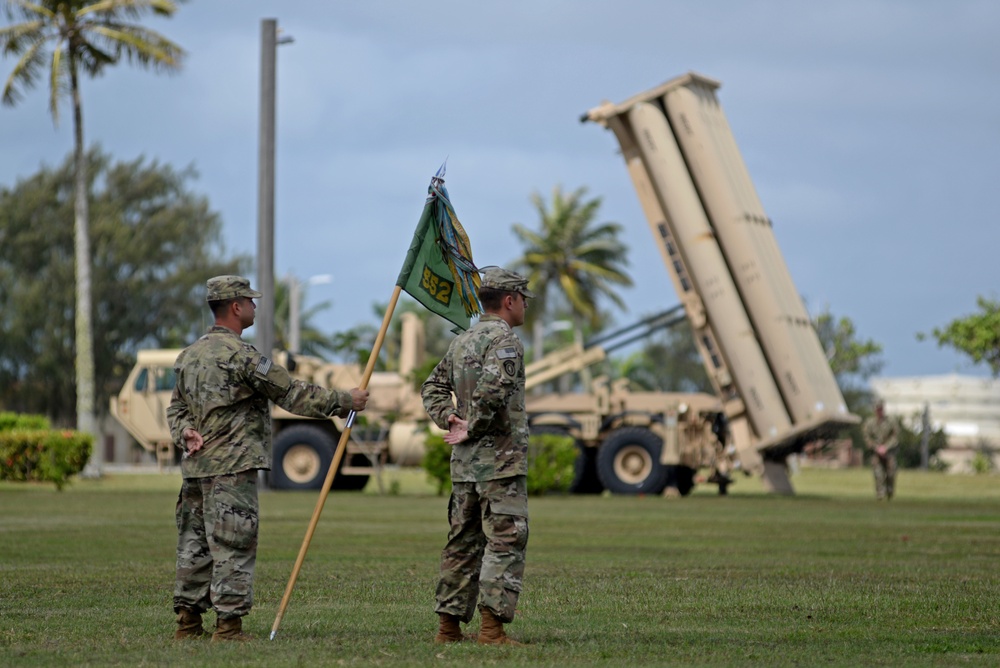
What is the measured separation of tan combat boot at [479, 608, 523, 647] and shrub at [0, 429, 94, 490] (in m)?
23.1

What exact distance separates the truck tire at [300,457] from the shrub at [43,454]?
3.56 m

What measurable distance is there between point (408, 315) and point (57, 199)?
127 feet

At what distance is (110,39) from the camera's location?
40688 mm

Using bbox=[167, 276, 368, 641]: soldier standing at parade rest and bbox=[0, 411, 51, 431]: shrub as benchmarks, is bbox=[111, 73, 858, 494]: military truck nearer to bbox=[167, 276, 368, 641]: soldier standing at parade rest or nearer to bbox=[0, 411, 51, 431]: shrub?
bbox=[0, 411, 51, 431]: shrub

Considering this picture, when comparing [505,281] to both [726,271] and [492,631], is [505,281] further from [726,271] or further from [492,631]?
[726,271]

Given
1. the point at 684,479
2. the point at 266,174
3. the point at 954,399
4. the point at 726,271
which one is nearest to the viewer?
the point at 726,271

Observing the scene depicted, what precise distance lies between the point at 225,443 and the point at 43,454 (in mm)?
23095

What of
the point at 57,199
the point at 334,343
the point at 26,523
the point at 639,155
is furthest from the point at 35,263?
the point at 26,523

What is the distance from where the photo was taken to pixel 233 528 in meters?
7.79

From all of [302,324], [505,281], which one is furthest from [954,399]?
[505,281]

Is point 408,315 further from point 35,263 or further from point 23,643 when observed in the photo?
point 35,263

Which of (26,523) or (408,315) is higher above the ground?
(408,315)

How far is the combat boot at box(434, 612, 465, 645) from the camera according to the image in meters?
7.85

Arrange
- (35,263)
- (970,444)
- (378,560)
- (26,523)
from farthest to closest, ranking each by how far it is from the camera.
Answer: (970,444)
(35,263)
(26,523)
(378,560)
